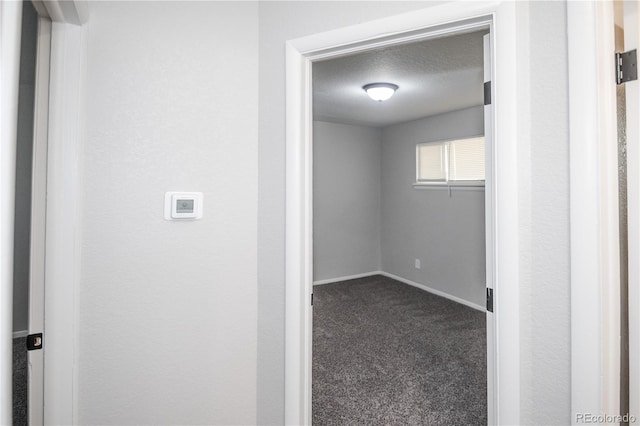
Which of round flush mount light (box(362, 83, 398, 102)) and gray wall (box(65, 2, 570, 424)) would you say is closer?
gray wall (box(65, 2, 570, 424))

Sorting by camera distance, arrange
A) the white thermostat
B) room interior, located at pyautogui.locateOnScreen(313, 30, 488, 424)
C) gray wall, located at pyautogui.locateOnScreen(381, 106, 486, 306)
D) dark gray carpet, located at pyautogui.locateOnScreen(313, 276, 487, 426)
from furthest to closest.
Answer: gray wall, located at pyautogui.locateOnScreen(381, 106, 486, 306)
room interior, located at pyautogui.locateOnScreen(313, 30, 488, 424)
dark gray carpet, located at pyautogui.locateOnScreen(313, 276, 487, 426)
the white thermostat

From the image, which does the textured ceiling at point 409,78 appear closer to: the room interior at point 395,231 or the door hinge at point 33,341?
the room interior at point 395,231

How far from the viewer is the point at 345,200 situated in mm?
5492

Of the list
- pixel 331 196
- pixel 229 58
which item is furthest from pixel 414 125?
pixel 229 58

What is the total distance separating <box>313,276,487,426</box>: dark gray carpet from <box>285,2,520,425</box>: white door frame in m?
0.92

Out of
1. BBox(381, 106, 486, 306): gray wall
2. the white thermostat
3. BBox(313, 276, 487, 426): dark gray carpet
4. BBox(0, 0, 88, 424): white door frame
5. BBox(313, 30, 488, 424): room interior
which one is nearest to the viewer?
BBox(0, 0, 88, 424): white door frame

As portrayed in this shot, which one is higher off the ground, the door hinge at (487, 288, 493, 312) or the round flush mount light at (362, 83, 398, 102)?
the round flush mount light at (362, 83, 398, 102)

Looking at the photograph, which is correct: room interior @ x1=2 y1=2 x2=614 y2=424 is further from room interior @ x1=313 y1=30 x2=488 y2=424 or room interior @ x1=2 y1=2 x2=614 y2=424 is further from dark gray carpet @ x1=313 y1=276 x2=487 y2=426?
dark gray carpet @ x1=313 y1=276 x2=487 y2=426

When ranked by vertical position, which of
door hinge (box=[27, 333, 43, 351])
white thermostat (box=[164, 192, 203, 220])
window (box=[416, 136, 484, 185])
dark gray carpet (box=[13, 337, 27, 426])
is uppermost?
window (box=[416, 136, 484, 185])

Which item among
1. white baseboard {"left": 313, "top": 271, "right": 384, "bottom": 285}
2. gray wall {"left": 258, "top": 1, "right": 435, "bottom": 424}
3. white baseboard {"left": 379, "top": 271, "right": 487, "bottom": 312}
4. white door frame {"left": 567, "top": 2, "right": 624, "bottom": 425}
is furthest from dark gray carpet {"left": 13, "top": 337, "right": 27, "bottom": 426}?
white baseboard {"left": 313, "top": 271, "right": 384, "bottom": 285}

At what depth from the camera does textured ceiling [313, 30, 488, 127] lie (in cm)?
254

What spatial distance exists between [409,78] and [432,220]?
225 cm

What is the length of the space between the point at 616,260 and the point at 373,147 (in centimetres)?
485

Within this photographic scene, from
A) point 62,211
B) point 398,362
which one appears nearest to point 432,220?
point 398,362
